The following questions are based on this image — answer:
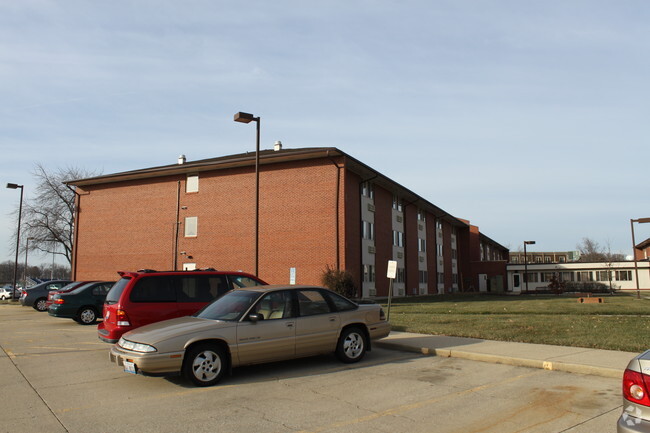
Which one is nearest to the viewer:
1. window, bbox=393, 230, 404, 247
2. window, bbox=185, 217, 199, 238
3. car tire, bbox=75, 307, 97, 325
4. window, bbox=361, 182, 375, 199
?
car tire, bbox=75, 307, 97, 325

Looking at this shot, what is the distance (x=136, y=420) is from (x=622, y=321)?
1413 centimetres

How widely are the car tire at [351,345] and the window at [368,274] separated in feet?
80.3

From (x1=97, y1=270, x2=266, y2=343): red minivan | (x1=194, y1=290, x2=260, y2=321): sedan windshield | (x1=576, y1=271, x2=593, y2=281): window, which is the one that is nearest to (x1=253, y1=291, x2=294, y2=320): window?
(x1=194, y1=290, x2=260, y2=321): sedan windshield

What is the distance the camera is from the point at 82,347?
11797 mm

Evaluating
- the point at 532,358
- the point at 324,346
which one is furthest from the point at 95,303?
the point at 532,358

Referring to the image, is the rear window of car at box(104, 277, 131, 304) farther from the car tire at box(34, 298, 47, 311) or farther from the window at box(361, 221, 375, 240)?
the window at box(361, 221, 375, 240)

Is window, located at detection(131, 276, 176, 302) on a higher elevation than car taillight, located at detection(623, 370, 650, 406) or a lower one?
higher

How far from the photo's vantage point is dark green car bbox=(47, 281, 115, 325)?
17328mm

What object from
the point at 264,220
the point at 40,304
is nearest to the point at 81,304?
the point at 40,304

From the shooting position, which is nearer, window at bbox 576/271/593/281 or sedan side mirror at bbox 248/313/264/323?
sedan side mirror at bbox 248/313/264/323

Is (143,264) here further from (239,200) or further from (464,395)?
(464,395)

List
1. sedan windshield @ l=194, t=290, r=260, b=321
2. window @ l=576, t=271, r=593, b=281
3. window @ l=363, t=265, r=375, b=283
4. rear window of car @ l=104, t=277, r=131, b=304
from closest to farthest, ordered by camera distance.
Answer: sedan windshield @ l=194, t=290, r=260, b=321
rear window of car @ l=104, t=277, r=131, b=304
window @ l=363, t=265, r=375, b=283
window @ l=576, t=271, r=593, b=281

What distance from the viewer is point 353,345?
927 cm

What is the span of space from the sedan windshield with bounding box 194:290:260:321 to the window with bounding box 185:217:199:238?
28.9 metres
